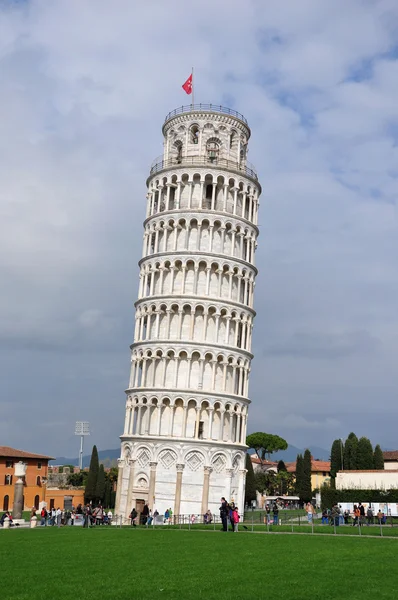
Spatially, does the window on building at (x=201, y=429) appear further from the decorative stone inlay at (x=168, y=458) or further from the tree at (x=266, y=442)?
the tree at (x=266, y=442)

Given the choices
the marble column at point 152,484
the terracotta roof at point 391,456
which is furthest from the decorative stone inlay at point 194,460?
the terracotta roof at point 391,456

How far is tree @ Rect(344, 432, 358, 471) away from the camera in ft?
297

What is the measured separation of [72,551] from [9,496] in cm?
7745

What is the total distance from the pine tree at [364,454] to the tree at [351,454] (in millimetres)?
434

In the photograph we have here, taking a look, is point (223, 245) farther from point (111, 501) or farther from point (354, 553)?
point (111, 501)

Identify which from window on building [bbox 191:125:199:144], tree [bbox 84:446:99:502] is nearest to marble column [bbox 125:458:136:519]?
window on building [bbox 191:125:199:144]

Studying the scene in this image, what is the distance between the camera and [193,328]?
62.5 metres

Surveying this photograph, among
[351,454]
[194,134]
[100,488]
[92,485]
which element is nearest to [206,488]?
[194,134]

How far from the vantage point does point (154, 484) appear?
59.4 m

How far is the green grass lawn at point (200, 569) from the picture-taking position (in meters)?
15.8

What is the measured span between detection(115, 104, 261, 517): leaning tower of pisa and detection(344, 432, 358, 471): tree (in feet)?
107

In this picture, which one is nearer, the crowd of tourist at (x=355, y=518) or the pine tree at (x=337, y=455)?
the crowd of tourist at (x=355, y=518)

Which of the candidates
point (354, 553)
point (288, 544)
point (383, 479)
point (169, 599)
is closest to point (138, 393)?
point (383, 479)

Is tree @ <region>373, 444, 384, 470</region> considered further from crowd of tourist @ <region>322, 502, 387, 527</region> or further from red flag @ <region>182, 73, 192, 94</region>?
red flag @ <region>182, 73, 192, 94</region>
